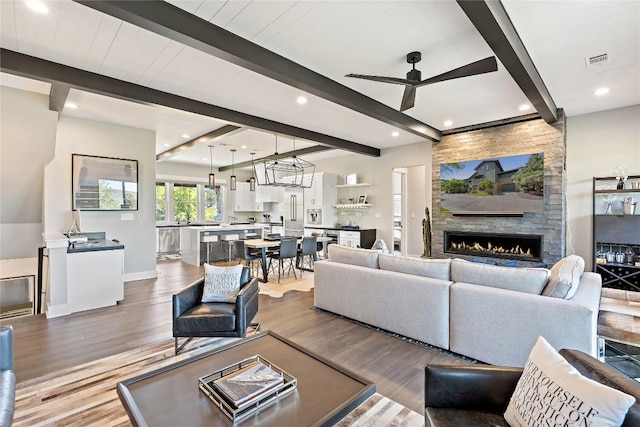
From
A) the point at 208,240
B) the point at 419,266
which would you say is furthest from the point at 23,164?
the point at 419,266

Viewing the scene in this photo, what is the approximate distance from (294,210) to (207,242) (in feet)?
9.88

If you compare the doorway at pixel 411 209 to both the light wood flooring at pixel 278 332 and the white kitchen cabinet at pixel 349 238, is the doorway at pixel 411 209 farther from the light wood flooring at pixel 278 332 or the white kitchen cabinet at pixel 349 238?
the light wood flooring at pixel 278 332

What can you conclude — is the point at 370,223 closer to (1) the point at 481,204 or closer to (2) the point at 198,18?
(1) the point at 481,204

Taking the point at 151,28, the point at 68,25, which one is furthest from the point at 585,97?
the point at 68,25

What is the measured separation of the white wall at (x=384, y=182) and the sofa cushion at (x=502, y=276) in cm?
453

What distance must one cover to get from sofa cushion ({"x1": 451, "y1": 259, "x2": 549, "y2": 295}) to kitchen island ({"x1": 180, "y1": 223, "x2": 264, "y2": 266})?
6.03 m

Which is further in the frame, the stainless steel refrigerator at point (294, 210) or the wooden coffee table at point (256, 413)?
the stainless steel refrigerator at point (294, 210)

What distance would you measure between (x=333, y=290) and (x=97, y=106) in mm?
4542

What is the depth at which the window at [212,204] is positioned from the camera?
34.6 feet

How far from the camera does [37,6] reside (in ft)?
7.71

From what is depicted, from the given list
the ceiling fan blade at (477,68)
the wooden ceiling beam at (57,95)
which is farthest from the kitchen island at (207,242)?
the ceiling fan blade at (477,68)

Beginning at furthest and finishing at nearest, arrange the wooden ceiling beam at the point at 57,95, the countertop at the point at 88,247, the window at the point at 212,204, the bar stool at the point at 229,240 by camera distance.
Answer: the window at the point at 212,204, the bar stool at the point at 229,240, the countertop at the point at 88,247, the wooden ceiling beam at the point at 57,95

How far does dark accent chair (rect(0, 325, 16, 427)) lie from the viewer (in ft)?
4.89

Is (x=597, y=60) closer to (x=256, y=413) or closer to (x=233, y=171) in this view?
(x=256, y=413)
